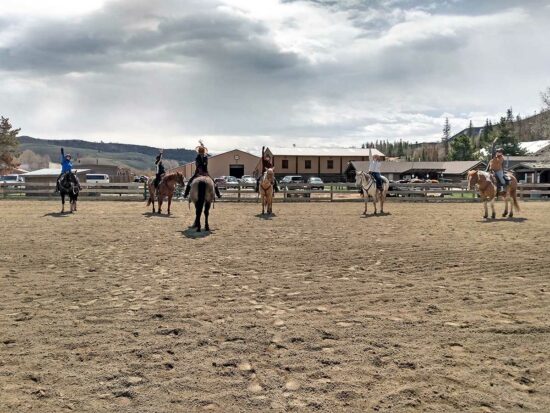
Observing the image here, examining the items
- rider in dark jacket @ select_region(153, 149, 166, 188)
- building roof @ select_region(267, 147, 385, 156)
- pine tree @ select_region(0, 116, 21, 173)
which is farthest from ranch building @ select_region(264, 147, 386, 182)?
rider in dark jacket @ select_region(153, 149, 166, 188)

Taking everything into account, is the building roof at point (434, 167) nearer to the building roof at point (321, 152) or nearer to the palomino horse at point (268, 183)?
the building roof at point (321, 152)

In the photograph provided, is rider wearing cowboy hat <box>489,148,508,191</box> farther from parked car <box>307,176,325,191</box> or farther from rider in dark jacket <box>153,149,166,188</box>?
rider in dark jacket <box>153,149,166,188</box>

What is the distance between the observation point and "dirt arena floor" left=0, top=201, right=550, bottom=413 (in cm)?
358

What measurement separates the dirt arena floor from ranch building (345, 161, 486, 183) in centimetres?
5724

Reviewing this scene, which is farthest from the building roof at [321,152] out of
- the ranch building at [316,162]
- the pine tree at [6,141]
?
the pine tree at [6,141]

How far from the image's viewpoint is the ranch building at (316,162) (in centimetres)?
6925

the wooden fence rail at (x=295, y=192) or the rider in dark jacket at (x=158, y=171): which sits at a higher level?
the rider in dark jacket at (x=158, y=171)

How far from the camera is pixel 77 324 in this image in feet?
16.9

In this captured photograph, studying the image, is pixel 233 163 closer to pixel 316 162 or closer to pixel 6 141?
pixel 316 162

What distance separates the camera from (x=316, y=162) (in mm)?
70750

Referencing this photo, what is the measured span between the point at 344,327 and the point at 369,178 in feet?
51.3

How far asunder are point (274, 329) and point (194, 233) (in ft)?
28.3

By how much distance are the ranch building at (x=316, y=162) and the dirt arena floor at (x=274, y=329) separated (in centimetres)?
5930

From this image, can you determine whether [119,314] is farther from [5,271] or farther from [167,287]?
[5,271]
